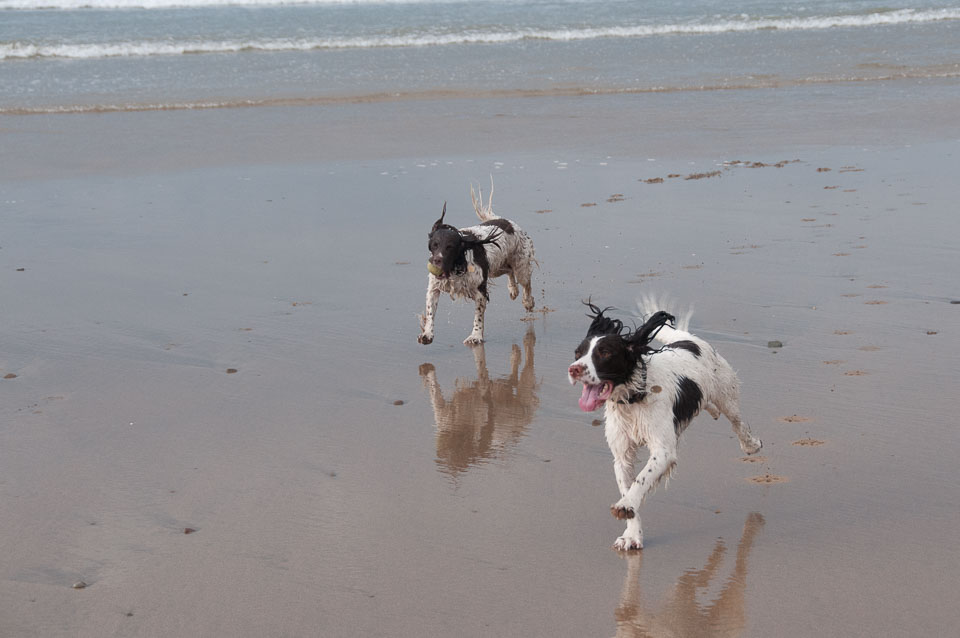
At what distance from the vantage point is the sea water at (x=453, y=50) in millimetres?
22500

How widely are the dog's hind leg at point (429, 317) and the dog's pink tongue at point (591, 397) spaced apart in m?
3.18

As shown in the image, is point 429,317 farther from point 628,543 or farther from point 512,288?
point 628,543

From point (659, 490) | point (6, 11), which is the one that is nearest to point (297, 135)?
point (659, 490)

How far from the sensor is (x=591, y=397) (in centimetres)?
490

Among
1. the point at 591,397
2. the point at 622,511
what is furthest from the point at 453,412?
the point at 622,511

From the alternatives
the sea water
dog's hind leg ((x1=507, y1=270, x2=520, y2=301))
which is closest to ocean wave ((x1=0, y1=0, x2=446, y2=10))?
the sea water

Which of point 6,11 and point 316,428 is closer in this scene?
point 316,428

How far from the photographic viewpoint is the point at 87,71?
88.6 ft

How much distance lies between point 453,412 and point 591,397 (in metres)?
2.06

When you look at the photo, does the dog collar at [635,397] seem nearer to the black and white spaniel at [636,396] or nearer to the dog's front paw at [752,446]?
the black and white spaniel at [636,396]

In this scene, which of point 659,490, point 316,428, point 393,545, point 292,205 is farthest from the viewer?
point 292,205

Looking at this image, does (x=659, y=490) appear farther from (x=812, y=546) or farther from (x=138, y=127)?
(x=138, y=127)

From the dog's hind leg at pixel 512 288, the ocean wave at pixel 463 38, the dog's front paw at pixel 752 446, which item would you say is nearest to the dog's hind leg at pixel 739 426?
the dog's front paw at pixel 752 446

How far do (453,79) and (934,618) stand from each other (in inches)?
834
